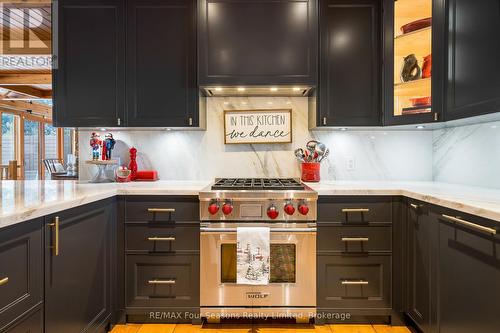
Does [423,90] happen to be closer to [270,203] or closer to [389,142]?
[389,142]

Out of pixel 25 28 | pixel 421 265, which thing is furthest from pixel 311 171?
pixel 25 28

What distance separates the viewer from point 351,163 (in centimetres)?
273

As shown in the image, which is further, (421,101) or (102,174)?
(102,174)

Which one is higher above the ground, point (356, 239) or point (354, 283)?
point (356, 239)

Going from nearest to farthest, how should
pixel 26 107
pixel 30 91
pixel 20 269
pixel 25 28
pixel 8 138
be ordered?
pixel 20 269, pixel 25 28, pixel 30 91, pixel 8 138, pixel 26 107

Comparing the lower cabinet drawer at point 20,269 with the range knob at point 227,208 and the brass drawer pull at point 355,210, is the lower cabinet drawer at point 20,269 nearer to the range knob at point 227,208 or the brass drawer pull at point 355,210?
the range knob at point 227,208

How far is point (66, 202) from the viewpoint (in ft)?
4.93

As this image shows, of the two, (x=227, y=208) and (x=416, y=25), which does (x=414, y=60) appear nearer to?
(x=416, y=25)

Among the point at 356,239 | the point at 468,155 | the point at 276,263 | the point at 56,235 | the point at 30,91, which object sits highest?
the point at 30,91

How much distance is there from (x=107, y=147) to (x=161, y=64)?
32.8 inches

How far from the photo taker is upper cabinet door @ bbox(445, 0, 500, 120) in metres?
1.60

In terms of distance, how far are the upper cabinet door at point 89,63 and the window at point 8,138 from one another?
640cm

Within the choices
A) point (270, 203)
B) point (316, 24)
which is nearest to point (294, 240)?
point (270, 203)

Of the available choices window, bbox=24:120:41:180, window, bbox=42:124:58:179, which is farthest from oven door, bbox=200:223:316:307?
window, bbox=42:124:58:179
